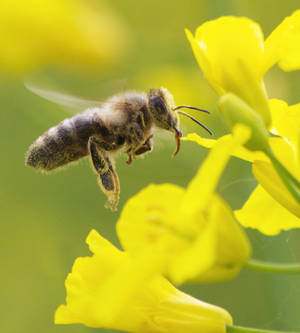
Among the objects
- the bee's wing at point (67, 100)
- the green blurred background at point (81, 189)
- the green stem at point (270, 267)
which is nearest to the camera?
the green stem at point (270, 267)

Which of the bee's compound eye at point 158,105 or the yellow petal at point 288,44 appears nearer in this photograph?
the yellow petal at point 288,44

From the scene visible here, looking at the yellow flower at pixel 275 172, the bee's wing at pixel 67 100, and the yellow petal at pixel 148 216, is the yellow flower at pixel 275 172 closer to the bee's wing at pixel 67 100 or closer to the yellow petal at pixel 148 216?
the yellow petal at pixel 148 216

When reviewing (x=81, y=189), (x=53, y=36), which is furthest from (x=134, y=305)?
(x=53, y=36)

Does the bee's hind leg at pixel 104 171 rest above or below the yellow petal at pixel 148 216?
above

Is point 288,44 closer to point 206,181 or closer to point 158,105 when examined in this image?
point 206,181

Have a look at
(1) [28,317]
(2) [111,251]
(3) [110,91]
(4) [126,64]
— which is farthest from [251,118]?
Result: (1) [28,317]

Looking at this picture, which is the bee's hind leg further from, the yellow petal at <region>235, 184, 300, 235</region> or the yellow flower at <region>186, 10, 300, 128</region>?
the yellow flower at <region>186, 10, 300, 128</region>

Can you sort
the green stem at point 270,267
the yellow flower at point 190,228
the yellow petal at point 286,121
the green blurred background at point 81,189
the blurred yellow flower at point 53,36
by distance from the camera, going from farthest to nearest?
the blurred yellow flower at point 53,36 → the green blurred background at point 81,189 → the yellow petal at point 286,121 → the green stem at point 270,267 → the yellow flower at point 190,228

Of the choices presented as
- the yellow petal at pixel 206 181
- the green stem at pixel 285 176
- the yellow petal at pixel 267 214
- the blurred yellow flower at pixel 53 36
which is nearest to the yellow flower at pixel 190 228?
the yellow petal at pixel 206 181
